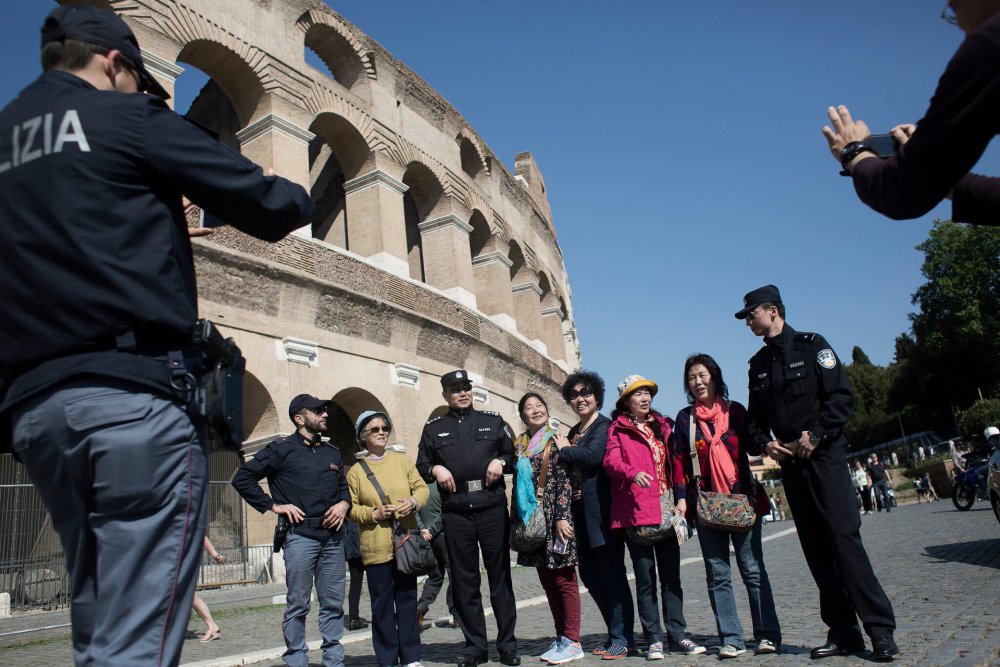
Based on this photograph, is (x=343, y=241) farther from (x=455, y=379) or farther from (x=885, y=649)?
(x=885, y=649)

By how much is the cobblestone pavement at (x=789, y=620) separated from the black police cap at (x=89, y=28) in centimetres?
415

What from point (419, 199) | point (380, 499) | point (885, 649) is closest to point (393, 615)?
point (380, 499)

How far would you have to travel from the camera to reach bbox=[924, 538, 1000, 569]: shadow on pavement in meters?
7.25

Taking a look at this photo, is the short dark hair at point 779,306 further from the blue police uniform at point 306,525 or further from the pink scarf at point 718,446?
the blue police uniform at point 306,525

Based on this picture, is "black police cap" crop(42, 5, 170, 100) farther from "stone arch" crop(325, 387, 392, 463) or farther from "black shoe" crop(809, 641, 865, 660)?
"stone arch" crop(325, 387, 392, 463)

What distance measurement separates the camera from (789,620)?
5406 millimetres

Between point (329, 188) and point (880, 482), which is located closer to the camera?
point (329, 188)

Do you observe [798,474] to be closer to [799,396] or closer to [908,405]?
[799,396]

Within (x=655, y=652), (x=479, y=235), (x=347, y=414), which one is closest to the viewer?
Result: (x=655, y=652)

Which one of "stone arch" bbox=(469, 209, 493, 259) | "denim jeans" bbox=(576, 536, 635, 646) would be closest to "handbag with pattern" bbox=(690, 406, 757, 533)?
"denim jeans" bbox=(576, 536, 635, 646)

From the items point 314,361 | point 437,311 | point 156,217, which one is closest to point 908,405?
point 437,311

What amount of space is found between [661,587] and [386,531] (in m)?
1.89

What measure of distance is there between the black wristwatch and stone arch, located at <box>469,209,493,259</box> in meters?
16.4

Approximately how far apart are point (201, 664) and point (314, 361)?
702cm
